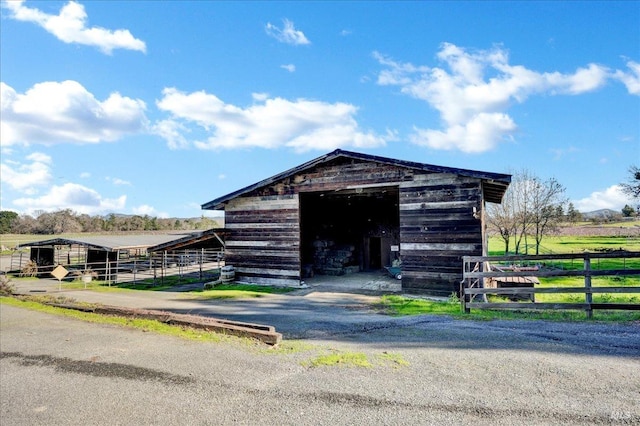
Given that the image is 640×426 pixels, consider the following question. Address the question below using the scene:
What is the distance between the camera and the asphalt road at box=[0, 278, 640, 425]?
3.75 metres

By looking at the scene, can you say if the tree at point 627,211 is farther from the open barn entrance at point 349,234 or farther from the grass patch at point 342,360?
the grass patch at point 342,360

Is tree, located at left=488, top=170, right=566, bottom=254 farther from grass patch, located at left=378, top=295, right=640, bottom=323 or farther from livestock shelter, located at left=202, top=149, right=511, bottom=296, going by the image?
grass patch, located at left=378, top=295, right=640, bottom=323

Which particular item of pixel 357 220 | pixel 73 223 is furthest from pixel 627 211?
pixel 73 223

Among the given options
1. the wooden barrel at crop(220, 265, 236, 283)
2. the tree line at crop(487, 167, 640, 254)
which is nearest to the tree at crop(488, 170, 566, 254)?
the tree line at crop(487, 167, 640, 254)

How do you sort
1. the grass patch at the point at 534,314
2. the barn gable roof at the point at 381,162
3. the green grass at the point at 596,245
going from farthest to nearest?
the green grass at the point at 596,245 → the barn gable roof at the point at 381,162 → the grass patch at the point at 534,314

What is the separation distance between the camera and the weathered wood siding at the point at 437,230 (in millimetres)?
13008

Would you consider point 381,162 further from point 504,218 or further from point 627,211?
point 627,211

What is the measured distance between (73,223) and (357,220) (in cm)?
6698

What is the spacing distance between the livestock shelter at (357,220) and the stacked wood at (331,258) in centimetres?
6

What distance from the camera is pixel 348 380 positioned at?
4523 millimetres

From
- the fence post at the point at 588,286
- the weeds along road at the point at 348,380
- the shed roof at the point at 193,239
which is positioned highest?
the shed roof at the point at 193,239

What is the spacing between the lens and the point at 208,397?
14.2ft

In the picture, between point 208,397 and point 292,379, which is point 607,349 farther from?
point 208,397

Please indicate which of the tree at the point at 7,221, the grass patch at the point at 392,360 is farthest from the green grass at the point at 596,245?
the tree at the point at 7,221
